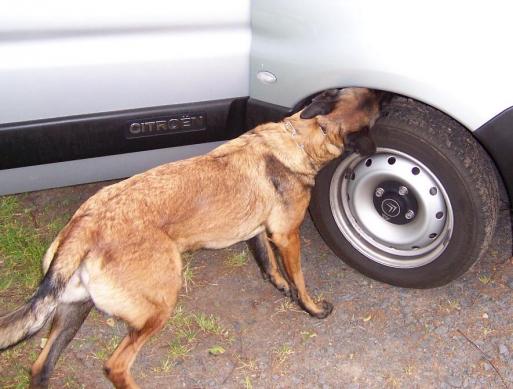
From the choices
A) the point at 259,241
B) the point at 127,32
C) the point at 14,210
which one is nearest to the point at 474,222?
the point at 259,241

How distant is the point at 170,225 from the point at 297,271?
94 cm

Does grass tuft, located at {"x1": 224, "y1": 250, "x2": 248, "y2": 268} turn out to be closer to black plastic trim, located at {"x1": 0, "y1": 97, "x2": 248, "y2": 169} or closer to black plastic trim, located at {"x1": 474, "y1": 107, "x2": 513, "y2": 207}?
black plastic trim, located at {"x1": 0, "y1": 97, "x2": 248, "y2": 169}

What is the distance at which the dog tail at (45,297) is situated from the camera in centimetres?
253

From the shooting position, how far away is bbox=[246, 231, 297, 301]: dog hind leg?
361 centimetres

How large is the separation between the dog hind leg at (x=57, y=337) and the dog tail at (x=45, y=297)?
0.31 meters

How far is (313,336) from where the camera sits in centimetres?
333

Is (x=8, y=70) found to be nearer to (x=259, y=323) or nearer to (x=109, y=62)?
(x=109, y=62)

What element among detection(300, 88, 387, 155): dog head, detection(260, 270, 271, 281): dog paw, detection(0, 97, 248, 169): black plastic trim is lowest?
detection(260, 270, 271, 281): dog paw

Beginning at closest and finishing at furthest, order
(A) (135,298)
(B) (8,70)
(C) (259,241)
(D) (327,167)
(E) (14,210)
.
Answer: (A) (135,298)
(B) (8,70)
(D) (327,167)
(C) (259,241)
(E) (14,210)

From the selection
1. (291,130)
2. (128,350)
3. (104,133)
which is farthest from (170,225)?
(291,130)

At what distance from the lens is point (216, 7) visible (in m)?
3.04

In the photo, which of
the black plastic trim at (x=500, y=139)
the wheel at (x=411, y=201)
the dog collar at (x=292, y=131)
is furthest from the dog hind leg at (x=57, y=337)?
the black plastic trim at (x=500, y=139)

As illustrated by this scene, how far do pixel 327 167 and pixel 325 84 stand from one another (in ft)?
1.68

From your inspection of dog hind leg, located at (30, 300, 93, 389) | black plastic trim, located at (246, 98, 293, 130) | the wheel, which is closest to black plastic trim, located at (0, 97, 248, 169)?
black plastic trim, located at (246, 98, 293, 130)
